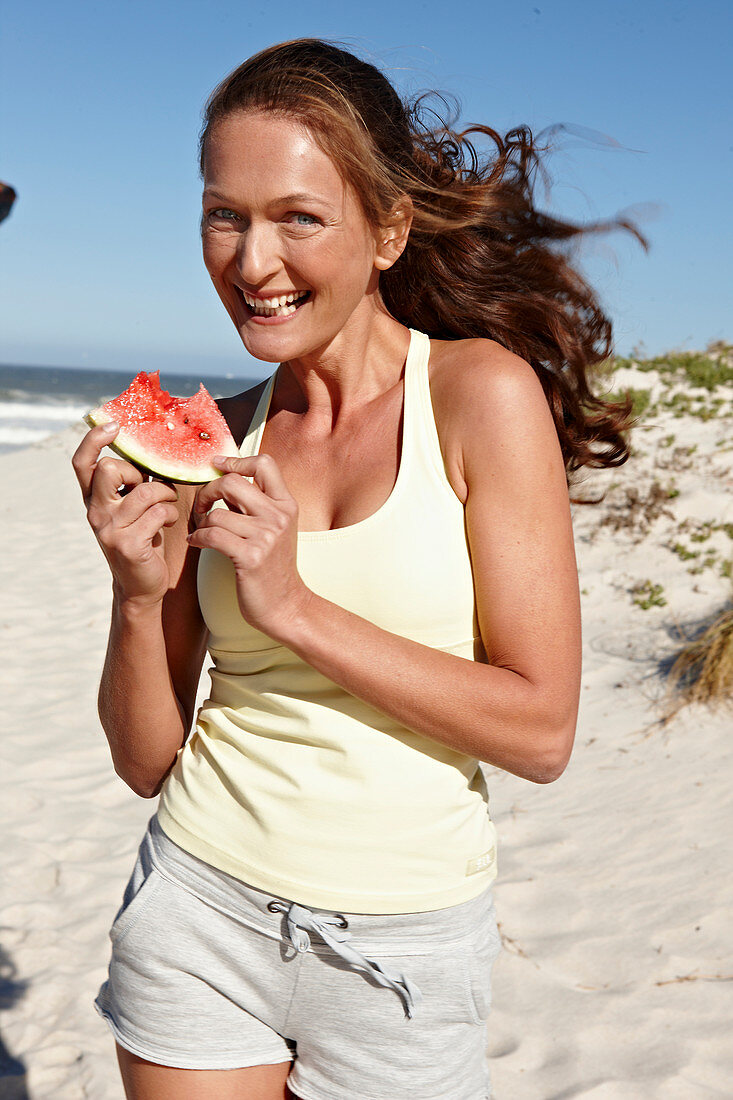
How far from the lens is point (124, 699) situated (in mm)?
1839

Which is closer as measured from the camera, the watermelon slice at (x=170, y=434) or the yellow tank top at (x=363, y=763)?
the yellow tank top at (x=363, y=763)

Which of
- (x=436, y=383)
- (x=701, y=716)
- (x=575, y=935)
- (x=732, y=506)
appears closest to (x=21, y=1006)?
(x=575, y=935)

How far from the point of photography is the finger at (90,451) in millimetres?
1602

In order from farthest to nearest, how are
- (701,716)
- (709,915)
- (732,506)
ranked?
(732,506), (701,716), (709,915)

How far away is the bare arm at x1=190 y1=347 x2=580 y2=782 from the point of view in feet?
4.92

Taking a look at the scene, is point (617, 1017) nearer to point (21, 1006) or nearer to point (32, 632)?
point (21, 1006)

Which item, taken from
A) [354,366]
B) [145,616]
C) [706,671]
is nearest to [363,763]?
[145,616]

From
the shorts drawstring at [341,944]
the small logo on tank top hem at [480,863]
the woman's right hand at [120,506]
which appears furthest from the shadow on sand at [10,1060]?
the woman's right hand at [120,506]

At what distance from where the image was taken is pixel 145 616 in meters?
1.78

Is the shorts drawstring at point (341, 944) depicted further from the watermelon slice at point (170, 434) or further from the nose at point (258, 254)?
the nose at point (258, 254)

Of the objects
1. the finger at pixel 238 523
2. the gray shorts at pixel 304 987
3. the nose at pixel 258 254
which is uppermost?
the nose at pixel 258 254

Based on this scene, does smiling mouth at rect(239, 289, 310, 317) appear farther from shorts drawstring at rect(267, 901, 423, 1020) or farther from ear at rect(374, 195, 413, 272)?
shorts drawstring at rect(267, 901, 423, 1020)

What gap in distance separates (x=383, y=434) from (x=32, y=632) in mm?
6556

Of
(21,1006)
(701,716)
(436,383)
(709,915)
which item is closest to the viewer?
(436,383)
